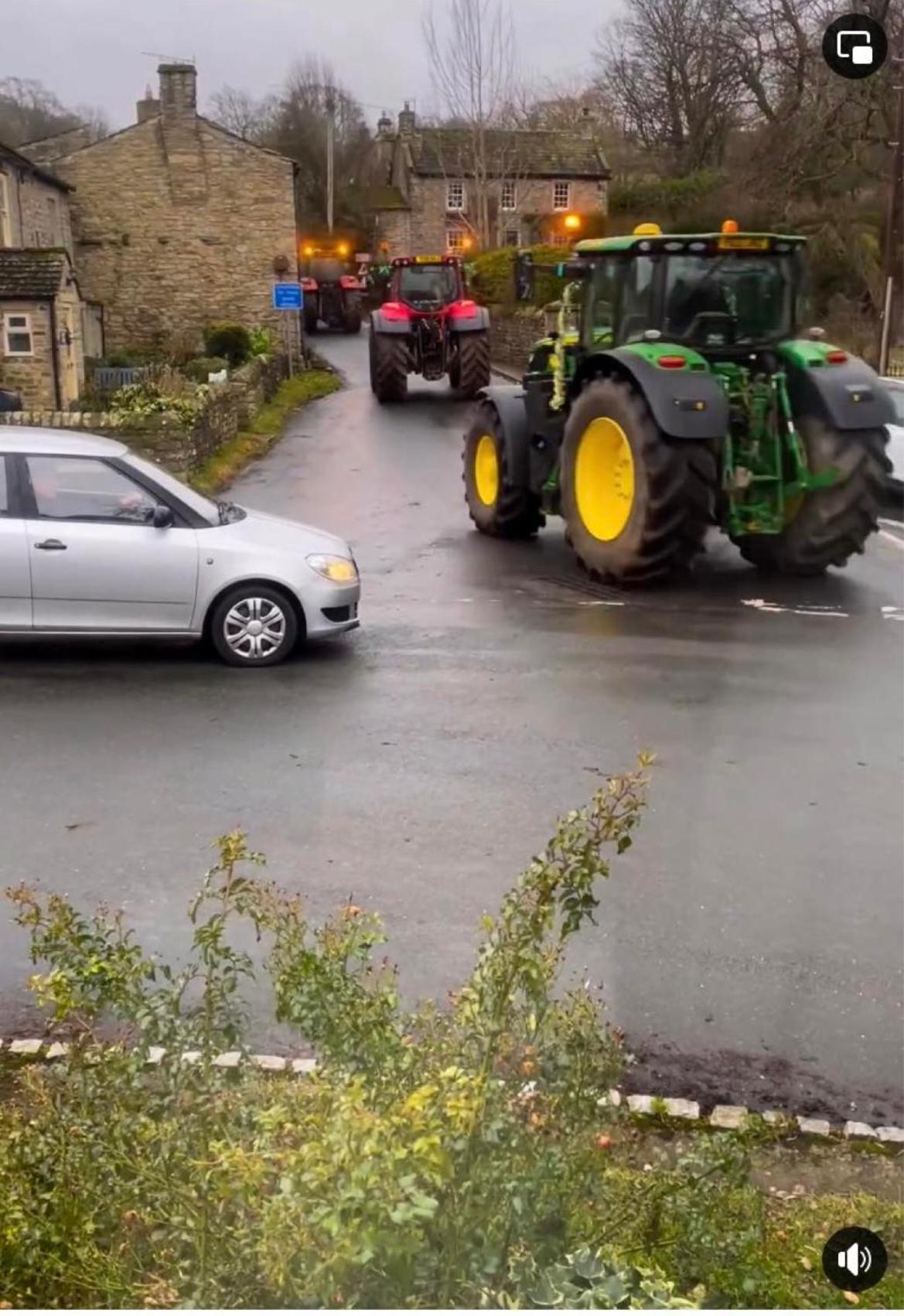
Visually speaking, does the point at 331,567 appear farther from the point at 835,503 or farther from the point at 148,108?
the point at 148,108

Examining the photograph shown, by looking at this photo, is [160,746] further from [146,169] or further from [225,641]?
[146,169]

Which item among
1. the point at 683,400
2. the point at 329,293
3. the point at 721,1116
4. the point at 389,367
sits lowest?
the point at 721,1116

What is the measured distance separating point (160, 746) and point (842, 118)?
3929mm

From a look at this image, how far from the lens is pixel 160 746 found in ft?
19.8

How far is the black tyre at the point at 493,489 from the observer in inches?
432

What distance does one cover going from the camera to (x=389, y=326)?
2200cm

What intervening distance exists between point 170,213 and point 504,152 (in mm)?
1048

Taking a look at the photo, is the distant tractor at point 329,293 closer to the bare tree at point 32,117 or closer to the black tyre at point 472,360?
the bare tree at point 32,117

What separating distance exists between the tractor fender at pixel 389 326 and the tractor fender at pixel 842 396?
13.3 meters

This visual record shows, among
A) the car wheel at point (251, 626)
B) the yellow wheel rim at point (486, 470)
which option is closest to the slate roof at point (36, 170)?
the car wheel at point (251, 626)

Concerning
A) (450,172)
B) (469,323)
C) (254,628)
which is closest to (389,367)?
(469,323)

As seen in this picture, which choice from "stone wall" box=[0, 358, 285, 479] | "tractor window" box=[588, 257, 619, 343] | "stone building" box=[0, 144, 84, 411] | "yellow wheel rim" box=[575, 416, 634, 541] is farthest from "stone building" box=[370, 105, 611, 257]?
"stone building" box=[0, 144, 84, 411]

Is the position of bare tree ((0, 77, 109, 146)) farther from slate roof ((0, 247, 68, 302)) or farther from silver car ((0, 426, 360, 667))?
slate roof ((0, 247, 68, 302))

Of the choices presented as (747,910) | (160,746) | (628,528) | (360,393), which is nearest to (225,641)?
(160,746)
